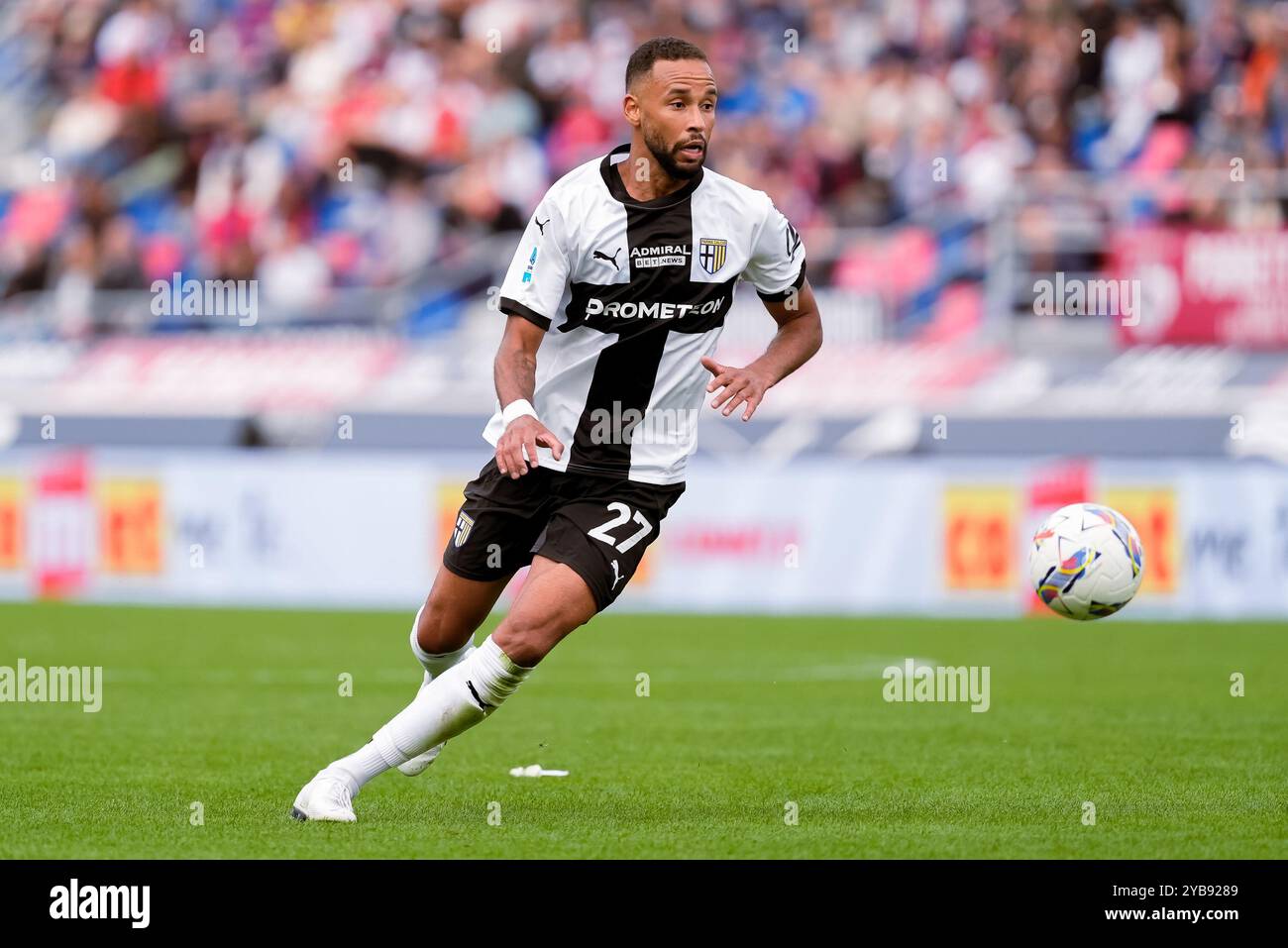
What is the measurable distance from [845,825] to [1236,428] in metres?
11.8

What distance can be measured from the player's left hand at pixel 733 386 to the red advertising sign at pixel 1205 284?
12037 mm

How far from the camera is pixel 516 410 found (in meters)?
7.24

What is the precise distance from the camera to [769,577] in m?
18.7

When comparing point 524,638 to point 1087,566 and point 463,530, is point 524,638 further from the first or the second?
point 1087,566

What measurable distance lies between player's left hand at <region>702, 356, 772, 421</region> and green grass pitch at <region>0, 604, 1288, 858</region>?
4.95 feet

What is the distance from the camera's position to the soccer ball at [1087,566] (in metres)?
8.40

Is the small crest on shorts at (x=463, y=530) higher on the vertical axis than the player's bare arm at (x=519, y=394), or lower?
lower

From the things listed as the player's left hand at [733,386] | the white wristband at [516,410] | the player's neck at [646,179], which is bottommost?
the white wristband at [516,410]

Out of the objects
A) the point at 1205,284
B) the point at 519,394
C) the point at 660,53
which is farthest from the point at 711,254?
the point at 1205,284

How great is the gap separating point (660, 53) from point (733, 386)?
1213 mm

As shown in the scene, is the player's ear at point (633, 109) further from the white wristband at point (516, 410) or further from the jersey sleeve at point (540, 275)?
the white wristband at point (516, 410)

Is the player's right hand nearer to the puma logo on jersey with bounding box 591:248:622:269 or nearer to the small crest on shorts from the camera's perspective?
the small crest on shorts

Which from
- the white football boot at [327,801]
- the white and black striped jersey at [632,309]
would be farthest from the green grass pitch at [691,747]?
the white and black striped jersey at [632,309]

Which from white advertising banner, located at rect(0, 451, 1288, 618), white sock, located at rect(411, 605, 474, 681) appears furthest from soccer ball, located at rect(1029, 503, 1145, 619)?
white advertising banner, located at rect(0, 451, 1288, 618)
